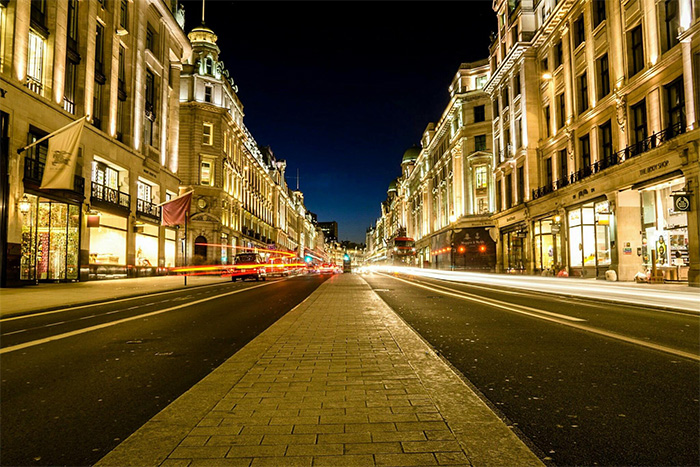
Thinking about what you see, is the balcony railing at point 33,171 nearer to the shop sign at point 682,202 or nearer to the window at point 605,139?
the shop sign at point 682,202

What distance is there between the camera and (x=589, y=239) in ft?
95.2

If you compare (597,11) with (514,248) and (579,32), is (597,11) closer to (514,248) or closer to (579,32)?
(579,32)

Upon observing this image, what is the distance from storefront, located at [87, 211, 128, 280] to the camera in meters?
27.1

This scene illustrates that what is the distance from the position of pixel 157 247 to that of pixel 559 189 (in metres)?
32.8

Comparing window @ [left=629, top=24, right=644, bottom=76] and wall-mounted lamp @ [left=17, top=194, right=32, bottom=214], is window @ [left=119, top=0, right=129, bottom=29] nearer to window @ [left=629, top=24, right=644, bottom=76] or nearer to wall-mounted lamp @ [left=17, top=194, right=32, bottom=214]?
wall-mounted lamp @ [left=17, top=194, right=32, bottom=214]

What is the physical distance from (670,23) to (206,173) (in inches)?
1730

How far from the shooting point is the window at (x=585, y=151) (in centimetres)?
2928

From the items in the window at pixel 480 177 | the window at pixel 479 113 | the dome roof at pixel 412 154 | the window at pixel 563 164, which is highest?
the dome roof at pixel 412 154

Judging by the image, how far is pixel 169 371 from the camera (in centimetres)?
531

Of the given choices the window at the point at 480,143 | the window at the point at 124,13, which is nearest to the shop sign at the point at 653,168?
the window at the point at 480,143

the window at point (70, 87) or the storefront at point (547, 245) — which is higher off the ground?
the window at point (70, 87)

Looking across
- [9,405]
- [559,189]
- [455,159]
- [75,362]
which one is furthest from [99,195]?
[455,159]

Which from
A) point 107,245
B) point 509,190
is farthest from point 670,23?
point 107,245

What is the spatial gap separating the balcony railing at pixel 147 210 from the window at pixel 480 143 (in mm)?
36787
